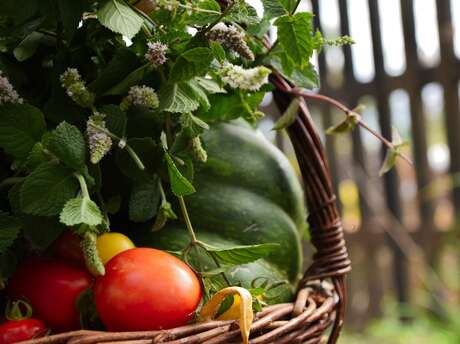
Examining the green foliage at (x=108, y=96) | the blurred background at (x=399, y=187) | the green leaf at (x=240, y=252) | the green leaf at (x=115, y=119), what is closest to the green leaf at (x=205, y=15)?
the green foliage at (x=108, y=96)

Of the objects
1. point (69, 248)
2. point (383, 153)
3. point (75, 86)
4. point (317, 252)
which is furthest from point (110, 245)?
point (383, 153)

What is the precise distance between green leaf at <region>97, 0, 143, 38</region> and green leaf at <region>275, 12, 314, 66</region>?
133 millimetres

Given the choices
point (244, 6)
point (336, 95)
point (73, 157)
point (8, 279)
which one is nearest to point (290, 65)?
point (244, 6)

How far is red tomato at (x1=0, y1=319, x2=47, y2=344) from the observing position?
572mm

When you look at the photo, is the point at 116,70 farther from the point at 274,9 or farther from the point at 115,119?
the point at 274,9

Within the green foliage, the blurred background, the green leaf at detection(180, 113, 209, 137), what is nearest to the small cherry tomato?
the green foliage

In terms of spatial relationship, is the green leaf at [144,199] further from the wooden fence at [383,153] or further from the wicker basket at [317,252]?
the wooden fence at [383,153]

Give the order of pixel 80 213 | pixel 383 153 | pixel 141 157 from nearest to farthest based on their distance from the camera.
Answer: pixel 80 213 → pixel 141 157 → pixel 383 153

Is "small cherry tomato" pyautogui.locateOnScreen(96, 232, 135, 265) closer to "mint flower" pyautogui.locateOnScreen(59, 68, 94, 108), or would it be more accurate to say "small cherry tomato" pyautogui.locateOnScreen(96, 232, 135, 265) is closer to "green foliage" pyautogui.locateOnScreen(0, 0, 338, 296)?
"green foliage" pyautogui.locateOnScreen(0, 0, 338, 296)

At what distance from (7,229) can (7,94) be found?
0.40ft

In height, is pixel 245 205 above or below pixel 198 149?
below

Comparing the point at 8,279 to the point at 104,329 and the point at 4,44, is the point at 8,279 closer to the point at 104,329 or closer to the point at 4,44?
the point at 104,329

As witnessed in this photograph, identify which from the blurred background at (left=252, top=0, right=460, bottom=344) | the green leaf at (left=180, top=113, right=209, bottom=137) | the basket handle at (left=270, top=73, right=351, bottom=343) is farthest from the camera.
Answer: the blurred background at (left=252, top=0, right=460, bottom=344)

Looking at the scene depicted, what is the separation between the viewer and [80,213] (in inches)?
21.9
